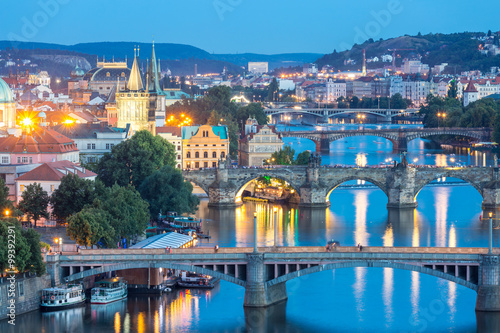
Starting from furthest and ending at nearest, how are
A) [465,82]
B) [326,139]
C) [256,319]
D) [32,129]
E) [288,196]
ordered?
[465,82] → [326,139] → [288,196] → [32,129] → [256,319]

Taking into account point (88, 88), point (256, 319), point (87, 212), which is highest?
point (88, 88)

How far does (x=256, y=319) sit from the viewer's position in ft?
105

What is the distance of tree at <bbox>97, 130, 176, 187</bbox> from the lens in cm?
5078

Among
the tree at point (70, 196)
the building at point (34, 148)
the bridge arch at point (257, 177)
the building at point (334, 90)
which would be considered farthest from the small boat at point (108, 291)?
the building at point (334, 90)

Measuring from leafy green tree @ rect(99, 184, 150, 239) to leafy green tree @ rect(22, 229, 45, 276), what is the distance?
5929mm

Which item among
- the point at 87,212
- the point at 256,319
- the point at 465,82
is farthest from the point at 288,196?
the point at 465,82

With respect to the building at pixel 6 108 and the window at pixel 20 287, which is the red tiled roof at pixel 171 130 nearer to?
the building at pixel 6 108

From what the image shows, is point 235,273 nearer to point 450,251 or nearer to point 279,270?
point 279,270

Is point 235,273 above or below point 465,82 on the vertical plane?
below

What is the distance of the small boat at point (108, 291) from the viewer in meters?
33.4

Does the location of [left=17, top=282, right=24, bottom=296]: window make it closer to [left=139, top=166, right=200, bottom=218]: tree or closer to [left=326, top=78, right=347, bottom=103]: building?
[left=139, top=166, right=200, bottom=218]: tree

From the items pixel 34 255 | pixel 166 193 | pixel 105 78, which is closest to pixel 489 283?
pixel 34 255

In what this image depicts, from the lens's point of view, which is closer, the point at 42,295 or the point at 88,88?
the point at 42,295

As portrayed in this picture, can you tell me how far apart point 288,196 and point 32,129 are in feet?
41.1
